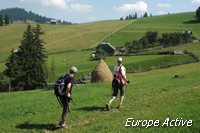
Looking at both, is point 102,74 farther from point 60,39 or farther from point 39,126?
point 60,39

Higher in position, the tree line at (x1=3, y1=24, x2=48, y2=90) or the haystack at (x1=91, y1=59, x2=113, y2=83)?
the haystack at (x1=91, y1=59, x2=113, y2=83)

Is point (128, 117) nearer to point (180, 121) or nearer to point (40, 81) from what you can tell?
point (180, 121)

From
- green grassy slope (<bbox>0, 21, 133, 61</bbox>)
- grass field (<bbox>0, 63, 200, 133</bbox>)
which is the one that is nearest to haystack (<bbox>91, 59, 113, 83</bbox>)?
grass field (<bbox>0, 63, 200, 133</bbox>)

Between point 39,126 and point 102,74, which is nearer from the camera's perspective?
point 39,126

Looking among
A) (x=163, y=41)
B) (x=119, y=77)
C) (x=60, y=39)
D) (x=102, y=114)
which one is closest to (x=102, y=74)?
(x=119, y=77)

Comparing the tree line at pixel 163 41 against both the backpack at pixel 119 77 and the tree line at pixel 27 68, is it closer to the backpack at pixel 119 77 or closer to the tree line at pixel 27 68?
the tree line at pixel 27 68

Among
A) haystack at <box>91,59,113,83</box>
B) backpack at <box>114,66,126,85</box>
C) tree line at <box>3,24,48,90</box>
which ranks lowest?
tree line at <box>3,24,48,90</box>

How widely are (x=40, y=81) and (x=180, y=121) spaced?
61.4 metres

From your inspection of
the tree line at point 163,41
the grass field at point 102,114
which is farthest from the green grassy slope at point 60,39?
the grass field at point 102,114

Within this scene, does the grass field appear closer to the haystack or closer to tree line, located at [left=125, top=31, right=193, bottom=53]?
the haystack

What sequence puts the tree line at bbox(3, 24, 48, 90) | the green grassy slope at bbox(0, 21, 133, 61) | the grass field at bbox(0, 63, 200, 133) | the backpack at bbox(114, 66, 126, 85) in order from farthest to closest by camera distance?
the green grassy slope at bbox(0, 21, 133, 61)
the tree line at bbox(3, 24, 48, 90)
the backpack at bbox(114, 66, 126, 85)
the grass field at bbox(0, 63, 200, 133)

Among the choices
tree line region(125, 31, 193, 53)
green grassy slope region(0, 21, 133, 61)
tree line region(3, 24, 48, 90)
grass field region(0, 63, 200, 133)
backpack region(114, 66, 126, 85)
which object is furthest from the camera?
green grassy slope region(0, 21, 133, 61)

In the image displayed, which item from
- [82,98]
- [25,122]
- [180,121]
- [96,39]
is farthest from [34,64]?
[96,39]

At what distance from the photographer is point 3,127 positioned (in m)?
18.8
